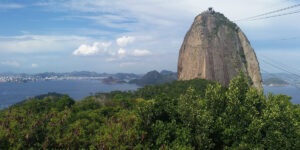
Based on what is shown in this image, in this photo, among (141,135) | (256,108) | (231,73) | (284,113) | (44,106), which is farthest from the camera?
(231,73)

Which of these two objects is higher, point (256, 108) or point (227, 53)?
point (227, 53)

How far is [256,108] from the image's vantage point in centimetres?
1670

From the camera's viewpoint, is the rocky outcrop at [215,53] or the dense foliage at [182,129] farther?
the rocky outcrop at [215,53]

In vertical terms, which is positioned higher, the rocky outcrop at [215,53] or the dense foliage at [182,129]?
the rocky outcrop at [215,53]

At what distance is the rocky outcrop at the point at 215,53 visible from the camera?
56.9 m

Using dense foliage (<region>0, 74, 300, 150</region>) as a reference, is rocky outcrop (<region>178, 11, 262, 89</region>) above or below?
above

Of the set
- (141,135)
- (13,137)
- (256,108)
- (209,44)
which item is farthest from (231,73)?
(13,137)

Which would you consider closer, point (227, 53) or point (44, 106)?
point (44, 106)

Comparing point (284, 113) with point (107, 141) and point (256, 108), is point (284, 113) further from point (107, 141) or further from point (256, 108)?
point (107, 141)

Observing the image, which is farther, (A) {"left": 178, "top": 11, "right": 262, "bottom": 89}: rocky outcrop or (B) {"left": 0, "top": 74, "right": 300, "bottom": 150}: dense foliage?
(A) {"left": 178, "top": 11, "right": 262, "bottom": 89}: rocky outcrop

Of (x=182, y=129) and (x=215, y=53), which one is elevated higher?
(x=215, y=53)

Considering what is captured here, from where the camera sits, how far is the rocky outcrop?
56938 mm

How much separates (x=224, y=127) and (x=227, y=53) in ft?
159

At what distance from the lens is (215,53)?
58.2m
